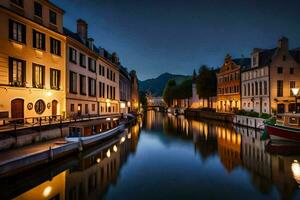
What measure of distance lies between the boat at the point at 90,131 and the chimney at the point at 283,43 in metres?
34.8

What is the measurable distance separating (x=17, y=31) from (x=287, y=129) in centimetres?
2650

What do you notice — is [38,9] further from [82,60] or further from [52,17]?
[82,60]

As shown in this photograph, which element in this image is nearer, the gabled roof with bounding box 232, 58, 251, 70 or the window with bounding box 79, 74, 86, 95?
the window with bounding box 79, 74, 86, 95

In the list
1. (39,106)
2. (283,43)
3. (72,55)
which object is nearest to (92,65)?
(72,55)

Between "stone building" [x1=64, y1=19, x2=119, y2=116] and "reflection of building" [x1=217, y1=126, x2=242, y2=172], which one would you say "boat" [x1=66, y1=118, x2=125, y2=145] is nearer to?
"stone building" [x1=64, y1=19, x2=119, y2=116]

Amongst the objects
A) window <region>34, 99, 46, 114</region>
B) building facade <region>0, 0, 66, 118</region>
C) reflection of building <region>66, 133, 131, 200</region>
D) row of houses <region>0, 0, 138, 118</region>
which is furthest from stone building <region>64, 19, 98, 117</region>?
reflection of building <region>66, 133, 131, 200</region>

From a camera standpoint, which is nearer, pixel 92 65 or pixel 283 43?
pixel 92 65

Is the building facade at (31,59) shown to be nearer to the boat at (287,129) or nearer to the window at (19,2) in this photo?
the window at (19,2)

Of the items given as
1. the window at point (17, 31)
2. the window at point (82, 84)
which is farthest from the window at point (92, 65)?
the window at point (17, 31)

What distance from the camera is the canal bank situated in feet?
41.8

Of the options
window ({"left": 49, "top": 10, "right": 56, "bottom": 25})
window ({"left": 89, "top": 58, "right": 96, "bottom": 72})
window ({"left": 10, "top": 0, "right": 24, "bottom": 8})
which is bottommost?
window ({"left": 89, "top": 58, "right": 96, "bottom": 72})

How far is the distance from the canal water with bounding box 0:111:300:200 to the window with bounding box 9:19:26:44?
11284mm

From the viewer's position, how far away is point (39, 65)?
23.8 m

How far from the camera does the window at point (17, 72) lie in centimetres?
2025
